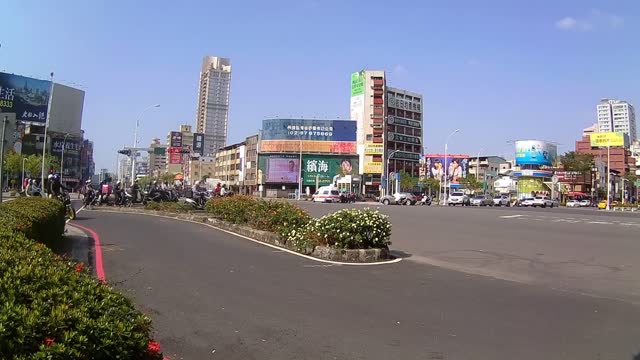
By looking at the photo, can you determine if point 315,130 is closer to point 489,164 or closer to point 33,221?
point 489,164

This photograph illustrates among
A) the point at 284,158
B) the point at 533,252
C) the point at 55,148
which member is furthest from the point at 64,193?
the point at 284,158

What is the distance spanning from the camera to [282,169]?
392 ft

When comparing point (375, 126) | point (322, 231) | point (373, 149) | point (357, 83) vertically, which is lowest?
point (322, 231)

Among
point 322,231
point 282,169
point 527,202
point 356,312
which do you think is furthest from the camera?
point 282,169

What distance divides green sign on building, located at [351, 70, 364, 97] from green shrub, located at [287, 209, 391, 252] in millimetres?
110777

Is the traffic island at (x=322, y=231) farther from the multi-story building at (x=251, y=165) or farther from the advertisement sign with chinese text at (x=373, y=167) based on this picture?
the multi-story building at (x=251, y=165)

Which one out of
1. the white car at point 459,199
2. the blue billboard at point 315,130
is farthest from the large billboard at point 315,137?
the white car at point 459,199

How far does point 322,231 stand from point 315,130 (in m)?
109

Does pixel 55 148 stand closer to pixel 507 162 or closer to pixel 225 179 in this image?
pixel 225 179

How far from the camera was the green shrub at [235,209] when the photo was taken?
18.0m

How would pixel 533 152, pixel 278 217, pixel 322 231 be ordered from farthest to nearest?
pixel 533 152 → pixel 278 217 → pixel 322 231

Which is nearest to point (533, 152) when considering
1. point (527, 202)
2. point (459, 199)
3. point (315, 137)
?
point (315, 137)

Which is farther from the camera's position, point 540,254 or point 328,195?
point 328,195

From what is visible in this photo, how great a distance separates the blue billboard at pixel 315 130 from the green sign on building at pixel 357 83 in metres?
7.32
